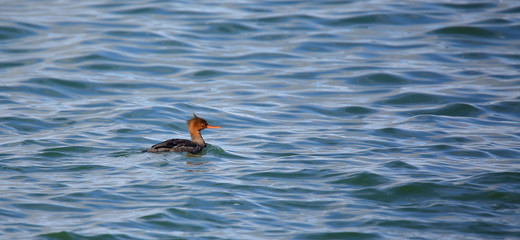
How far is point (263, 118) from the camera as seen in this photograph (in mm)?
13125

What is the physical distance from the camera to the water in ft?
26.2

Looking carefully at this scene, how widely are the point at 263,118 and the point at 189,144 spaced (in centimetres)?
252

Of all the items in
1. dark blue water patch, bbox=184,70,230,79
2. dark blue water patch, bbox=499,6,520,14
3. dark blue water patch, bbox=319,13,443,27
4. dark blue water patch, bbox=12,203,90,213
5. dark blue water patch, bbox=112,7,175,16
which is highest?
dark blue water patch, bbox=499,6,520,14

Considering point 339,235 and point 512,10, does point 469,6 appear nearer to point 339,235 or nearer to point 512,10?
point 512,10

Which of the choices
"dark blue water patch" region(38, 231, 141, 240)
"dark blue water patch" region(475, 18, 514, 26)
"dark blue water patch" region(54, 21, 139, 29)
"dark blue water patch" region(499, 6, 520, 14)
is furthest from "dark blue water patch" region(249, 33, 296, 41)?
"dark blue water patch" region(38, 231, 141, 240)

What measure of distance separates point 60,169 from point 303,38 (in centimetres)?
1060

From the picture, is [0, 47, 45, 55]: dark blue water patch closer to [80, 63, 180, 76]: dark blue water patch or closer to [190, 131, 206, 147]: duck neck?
[80, 63, 180, 76]: dark blue water patch

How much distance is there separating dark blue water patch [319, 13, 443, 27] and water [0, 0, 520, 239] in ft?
0.20

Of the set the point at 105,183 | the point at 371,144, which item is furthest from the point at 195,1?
the point at 105,183

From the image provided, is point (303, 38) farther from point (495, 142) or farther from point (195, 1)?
point (495, 142)

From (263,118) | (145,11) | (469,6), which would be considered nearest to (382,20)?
(469,6)

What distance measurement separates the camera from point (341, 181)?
927 cm

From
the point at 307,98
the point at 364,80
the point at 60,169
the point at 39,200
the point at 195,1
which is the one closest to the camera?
the point at 39,200

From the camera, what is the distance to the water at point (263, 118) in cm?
798
